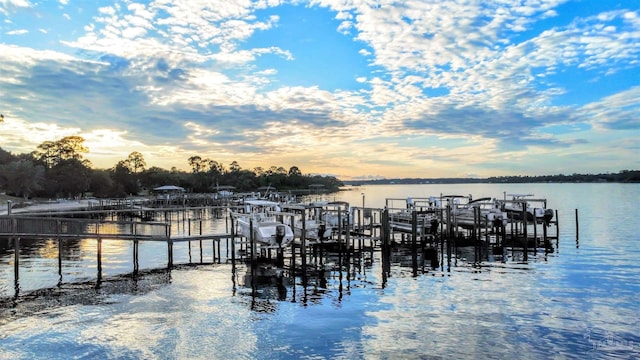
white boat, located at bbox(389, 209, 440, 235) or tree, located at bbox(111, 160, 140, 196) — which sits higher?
tree, located at bbox(111, 160, 140, 196)

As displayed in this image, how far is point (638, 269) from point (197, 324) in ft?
67.1

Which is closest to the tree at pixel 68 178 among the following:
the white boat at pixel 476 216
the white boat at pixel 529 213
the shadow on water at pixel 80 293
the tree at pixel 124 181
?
the tree at pixel 124 181

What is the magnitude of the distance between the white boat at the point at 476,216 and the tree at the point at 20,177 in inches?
2902

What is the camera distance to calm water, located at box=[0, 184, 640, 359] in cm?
1069

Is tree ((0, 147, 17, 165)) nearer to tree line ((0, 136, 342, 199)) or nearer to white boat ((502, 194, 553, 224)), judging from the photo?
tree line ((0, 136, 342, 199))

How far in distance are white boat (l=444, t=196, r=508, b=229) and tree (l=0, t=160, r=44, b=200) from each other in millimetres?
73717

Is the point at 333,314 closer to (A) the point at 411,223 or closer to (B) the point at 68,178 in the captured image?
(A) the point at 411,223

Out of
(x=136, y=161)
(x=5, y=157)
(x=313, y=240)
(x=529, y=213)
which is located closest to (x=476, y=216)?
(x=529, y=213)

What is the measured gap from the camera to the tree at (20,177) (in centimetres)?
7438

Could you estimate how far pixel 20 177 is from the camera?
7456 cm

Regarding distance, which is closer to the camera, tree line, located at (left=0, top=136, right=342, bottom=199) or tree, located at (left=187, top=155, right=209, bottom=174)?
tree line, located at (left=0, top=136, right=342, bottom=199)

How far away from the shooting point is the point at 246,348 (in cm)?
1074

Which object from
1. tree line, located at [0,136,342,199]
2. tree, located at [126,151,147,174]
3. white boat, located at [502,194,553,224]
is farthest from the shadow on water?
tree, located at [126,151,147,174]

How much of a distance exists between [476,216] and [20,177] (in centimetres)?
7626
